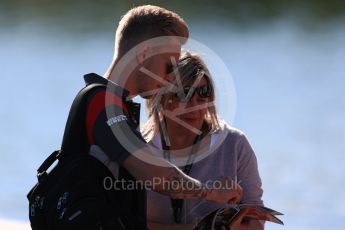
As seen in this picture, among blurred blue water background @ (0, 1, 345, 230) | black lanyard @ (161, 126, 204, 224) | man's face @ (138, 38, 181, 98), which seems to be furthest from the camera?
blurred blue water background @ (0, 1, 345, 230)

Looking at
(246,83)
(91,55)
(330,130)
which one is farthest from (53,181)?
(91,55)

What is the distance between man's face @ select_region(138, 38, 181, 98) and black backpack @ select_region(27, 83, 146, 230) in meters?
0.19

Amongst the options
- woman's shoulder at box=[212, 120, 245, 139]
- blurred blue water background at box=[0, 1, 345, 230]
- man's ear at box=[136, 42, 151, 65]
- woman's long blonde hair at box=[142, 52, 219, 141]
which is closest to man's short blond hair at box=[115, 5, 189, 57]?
man's ear at box=[136, 42, 151, 65]

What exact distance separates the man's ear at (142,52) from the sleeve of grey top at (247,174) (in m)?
0.74

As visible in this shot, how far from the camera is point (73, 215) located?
3.27 meters

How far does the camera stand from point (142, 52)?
138 inches

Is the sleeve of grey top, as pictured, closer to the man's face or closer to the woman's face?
the woman's face

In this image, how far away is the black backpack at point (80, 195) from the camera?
3.28 metres

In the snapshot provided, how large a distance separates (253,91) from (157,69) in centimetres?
473

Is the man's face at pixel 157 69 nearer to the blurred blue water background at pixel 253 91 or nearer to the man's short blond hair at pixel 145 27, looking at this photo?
the man's short blond hair at pixel 145 27

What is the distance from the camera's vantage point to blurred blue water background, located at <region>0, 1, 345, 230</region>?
675cm

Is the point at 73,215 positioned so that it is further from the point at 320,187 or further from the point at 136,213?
the point at 320,187

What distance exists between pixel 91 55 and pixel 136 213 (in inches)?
225

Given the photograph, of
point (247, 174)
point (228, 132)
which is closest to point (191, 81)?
point (228, 132)
